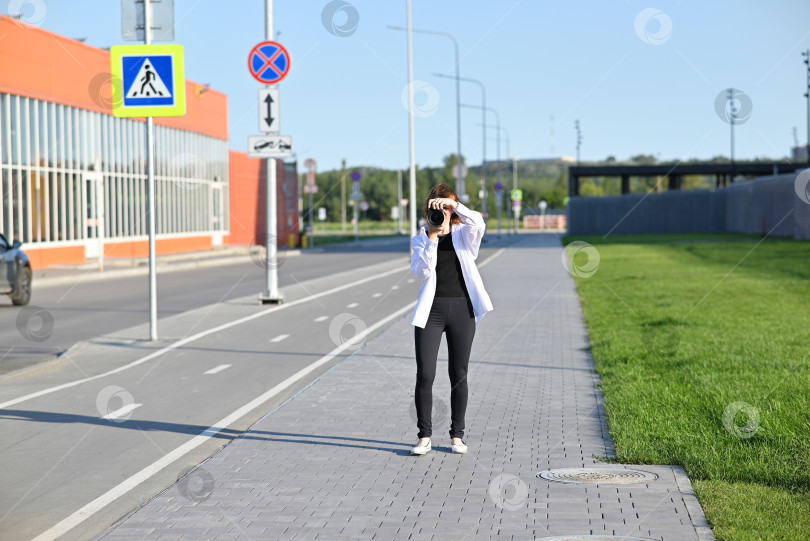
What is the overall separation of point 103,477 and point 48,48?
32266 mm

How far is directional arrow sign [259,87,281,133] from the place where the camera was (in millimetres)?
18719

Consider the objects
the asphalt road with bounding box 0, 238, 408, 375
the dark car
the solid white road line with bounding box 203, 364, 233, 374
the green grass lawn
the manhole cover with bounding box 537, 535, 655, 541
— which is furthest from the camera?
the dark car

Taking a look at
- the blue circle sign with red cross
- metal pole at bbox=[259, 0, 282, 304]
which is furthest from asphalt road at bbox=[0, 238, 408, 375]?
the blue circle sign with red cross

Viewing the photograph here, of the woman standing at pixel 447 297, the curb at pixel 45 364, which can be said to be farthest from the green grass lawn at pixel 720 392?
the curb at pixel 45 364

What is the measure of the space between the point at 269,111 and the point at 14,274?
19.9ft

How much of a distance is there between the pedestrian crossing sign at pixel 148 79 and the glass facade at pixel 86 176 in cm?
1935

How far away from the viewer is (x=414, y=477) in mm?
6277

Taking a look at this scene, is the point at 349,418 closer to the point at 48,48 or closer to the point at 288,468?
the point at 288,468

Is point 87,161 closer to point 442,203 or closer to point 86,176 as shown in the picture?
point 86,176

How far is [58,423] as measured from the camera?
27.3 ft

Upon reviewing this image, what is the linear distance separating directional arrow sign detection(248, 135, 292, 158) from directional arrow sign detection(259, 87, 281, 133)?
17 centimetres

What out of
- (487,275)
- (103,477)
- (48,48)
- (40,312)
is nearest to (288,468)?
(103,477)

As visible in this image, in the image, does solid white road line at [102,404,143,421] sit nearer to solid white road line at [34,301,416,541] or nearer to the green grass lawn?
solid white road line at [34,301,416,541]

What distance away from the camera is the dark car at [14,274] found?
777 inches
